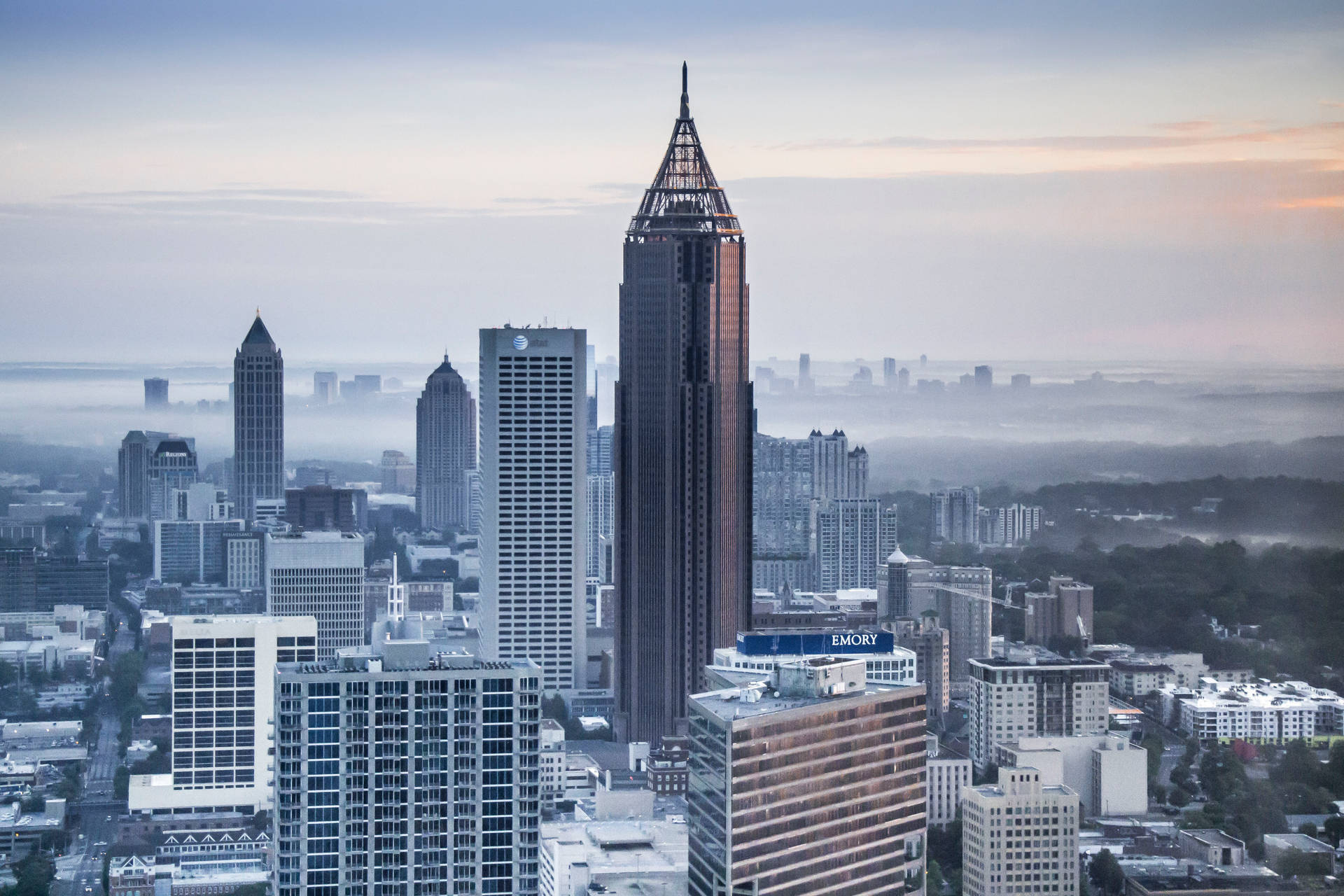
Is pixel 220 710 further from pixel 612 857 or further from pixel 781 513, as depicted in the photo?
pixel 781 513

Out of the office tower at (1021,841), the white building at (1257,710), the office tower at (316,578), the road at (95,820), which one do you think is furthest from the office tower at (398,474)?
the office tower at (1021,841)

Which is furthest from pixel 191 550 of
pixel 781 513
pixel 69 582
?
pixel 781 513

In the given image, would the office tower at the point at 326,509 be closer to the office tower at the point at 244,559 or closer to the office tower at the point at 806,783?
the office tower at the point at 244,559

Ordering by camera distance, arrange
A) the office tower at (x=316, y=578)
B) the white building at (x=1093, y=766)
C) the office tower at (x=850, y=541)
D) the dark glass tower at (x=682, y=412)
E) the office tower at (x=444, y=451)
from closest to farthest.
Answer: the white building at (x=1093, y=766) < the dark glass tower at (x=682, y=412) < the office tower at (x=316, y=578) < the office tower at (x=850, y=541) < the office tower at (x=444, y=451)

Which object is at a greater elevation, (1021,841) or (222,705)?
(222,705)

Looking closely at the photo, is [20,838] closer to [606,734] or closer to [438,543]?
[606,734]
